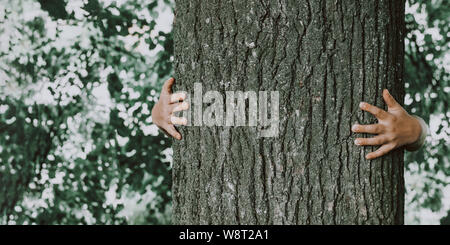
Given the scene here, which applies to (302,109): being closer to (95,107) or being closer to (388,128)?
(388,128)

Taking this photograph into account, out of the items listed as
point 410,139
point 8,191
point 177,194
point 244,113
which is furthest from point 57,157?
point 410,139

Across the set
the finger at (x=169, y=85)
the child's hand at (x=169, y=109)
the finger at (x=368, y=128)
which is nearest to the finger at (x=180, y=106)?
the child's hand at (x=169, y=109)

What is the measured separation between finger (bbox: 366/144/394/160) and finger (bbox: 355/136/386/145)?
2 centimetres

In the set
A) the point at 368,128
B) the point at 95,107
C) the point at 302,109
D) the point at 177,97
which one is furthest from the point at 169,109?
the point at 95,107

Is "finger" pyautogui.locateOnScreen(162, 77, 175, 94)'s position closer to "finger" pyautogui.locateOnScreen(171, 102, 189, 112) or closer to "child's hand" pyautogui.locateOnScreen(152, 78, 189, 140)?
"child's hand" pyautogui.locateOnScreen(152, 78, 189, 140)

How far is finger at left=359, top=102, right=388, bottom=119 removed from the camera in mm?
1825

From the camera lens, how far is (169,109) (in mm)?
2135

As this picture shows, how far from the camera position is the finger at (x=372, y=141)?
5.98ft

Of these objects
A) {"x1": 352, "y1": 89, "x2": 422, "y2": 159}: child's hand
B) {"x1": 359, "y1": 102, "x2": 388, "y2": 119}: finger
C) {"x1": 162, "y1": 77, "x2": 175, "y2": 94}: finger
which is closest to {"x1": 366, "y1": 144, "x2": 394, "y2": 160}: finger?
{"x1": 352, "y1": 89, "x2": 422, "y2": 159}: child's hand

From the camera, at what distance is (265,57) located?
6.01 ft

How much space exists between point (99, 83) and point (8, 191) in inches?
59.6

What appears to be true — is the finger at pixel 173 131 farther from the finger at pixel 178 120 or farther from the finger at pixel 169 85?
the finger at pixel 169 85

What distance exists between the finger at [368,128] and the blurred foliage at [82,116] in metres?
2.80

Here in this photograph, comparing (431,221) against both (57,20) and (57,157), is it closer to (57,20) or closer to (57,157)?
(57,157)
